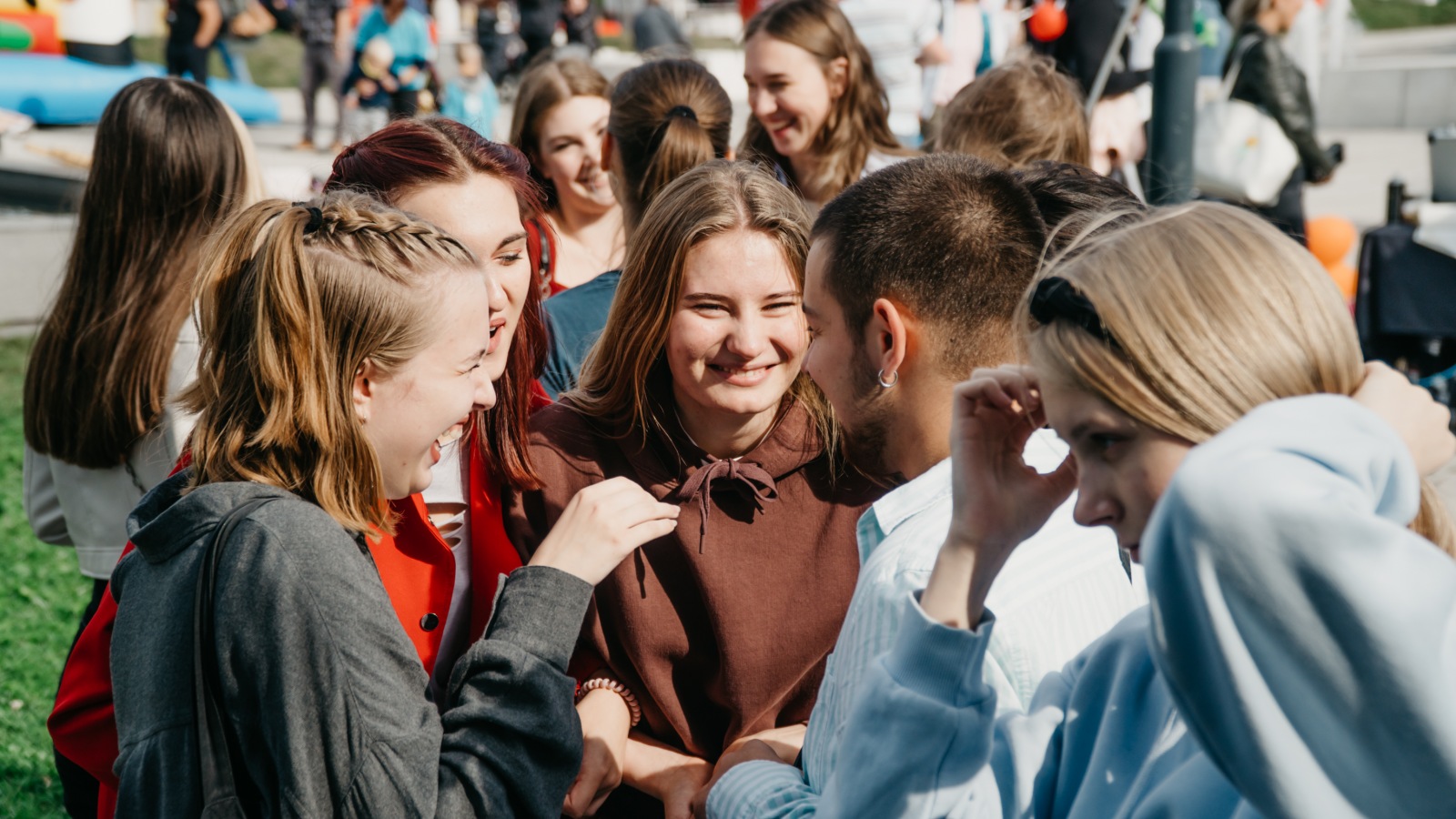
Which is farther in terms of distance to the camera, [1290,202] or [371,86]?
[371,86]

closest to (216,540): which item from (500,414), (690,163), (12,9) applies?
(500,414)

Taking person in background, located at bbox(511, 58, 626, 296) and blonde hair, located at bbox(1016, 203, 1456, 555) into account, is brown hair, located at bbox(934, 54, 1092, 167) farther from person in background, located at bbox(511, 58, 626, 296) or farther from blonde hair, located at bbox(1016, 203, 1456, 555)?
blonde hair, located at bbox(1016, 203, 1456, 555)

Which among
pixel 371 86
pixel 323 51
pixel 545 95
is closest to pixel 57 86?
pixel 323 51

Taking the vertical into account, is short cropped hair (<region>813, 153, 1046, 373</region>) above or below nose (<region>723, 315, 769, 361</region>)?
above

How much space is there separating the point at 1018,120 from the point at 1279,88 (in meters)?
3.85

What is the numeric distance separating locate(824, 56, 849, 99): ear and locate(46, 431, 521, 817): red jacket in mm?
2848

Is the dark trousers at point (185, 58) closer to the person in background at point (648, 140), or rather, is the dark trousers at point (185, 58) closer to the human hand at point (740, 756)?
the person in background at point (648, 140)

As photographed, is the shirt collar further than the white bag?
No

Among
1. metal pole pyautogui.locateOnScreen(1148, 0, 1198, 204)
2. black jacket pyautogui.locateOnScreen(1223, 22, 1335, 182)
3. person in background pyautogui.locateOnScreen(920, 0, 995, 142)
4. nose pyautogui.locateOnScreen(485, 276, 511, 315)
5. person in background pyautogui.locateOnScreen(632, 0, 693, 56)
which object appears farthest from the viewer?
person in background pyautogui.locateOnScreen(632, 0, 693, 56)

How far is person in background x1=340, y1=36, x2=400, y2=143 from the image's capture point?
11820 millimetres

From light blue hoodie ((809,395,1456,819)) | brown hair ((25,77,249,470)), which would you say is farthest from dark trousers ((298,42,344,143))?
light blue hoodie ((809,395,1456,819))

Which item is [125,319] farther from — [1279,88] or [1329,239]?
[1329,239]

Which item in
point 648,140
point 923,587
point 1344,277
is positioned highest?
point 648,140

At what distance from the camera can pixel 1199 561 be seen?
2.92 ft
